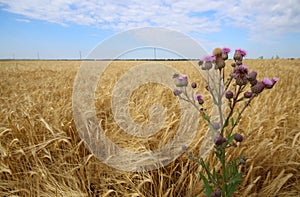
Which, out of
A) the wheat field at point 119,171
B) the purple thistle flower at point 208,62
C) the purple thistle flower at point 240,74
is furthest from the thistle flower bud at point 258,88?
the wheat field at point 119,171

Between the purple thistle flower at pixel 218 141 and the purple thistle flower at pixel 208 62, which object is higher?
the purple thistle flower at pixel 208 62

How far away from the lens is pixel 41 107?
8.57ft

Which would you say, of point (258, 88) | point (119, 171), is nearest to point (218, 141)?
point (258, 88)

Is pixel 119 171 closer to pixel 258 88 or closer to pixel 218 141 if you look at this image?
pixel 218 141

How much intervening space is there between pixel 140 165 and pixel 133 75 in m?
2.44

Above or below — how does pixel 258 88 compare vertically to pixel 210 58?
below

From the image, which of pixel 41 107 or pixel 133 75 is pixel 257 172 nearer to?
pixel 41 107

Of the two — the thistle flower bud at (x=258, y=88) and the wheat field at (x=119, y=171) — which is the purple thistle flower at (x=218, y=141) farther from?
the wheat field at (x=119, y=171)

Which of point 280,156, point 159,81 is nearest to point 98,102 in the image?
point 159,81

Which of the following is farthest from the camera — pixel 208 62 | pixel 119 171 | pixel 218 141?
pixel 119 171

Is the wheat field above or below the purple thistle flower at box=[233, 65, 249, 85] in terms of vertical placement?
below

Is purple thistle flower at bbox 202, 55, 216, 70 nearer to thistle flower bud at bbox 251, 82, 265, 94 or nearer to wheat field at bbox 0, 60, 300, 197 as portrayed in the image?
thistle flower bud at bbox 251, 82, 265, 94

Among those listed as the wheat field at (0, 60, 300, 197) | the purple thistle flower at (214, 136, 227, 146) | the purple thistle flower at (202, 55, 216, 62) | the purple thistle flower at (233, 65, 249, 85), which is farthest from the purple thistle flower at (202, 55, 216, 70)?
the wheat field at (0, 60, 300, 197)

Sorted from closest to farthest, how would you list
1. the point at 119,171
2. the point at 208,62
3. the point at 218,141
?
1. the point at 218,141
2. the point at 208,62
3. the point at 119,171
